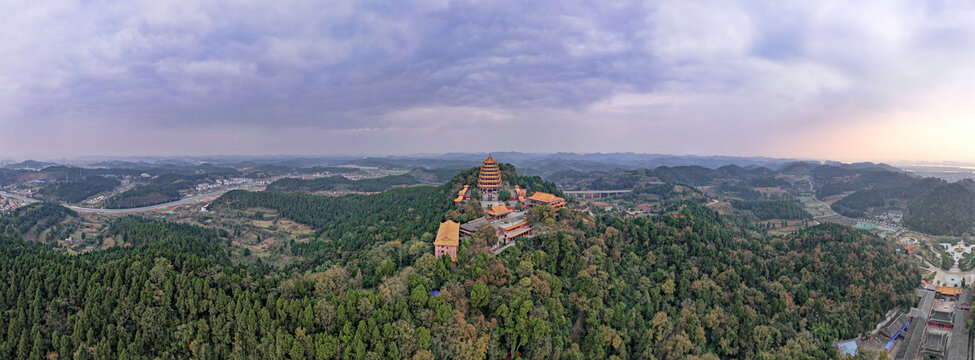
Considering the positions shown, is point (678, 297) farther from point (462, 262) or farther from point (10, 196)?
point (10, 196)

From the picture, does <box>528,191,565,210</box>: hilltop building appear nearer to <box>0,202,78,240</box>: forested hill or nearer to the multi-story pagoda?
the multi-story pagoda

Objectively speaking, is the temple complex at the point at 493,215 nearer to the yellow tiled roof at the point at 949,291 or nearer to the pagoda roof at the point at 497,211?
the pagoda roof at the point at 497,211

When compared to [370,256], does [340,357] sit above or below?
below

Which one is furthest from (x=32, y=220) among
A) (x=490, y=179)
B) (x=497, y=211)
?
(x=497, y=211)

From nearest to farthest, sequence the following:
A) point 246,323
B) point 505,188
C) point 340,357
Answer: point 340,357, point 246,323, point 505,188

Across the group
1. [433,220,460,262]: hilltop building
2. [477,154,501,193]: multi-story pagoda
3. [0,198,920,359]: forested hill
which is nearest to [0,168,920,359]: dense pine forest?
[0,198,920,359]: forested hill

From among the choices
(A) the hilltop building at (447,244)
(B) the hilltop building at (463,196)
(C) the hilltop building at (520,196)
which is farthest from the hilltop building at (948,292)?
(A) the hilltop building at (447,244)

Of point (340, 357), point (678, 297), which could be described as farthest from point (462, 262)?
point (678, 297)
